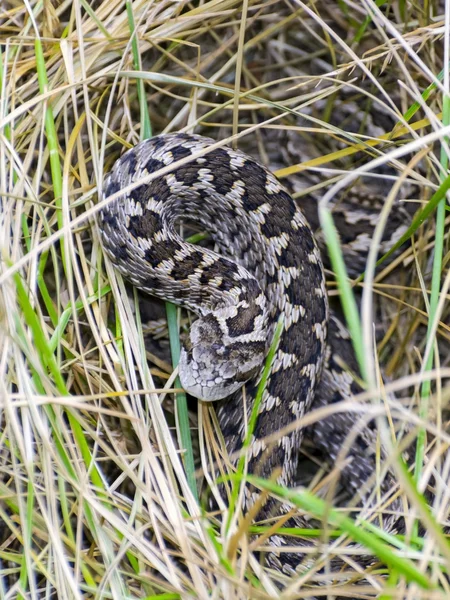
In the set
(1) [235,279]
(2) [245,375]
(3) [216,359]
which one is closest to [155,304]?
(1) [235,279]

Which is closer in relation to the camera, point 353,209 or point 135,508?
point 135,508

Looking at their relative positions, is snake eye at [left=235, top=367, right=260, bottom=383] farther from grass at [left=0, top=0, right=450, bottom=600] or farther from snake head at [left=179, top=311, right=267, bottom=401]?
grass at [left=0, top=0, right=450, bottom=600]

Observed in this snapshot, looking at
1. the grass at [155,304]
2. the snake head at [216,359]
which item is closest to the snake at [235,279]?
the snake head at [216,359]

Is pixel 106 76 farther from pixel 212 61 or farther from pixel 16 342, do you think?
pixel 16 342

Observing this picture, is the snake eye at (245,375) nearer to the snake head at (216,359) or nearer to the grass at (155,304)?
the snake head at (216,359)

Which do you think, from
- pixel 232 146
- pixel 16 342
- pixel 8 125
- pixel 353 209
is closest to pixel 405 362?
pixel 353 209

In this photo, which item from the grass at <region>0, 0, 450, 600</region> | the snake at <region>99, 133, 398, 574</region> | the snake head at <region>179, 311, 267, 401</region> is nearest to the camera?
the grass at <region>0, 0, 450, 600</region>

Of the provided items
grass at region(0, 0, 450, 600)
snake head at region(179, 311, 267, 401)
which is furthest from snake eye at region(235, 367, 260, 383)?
grass at region(0, 0, 450, 600)
